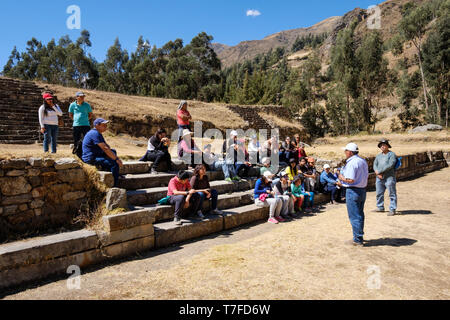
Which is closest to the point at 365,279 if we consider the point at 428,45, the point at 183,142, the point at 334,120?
the point at 183,142

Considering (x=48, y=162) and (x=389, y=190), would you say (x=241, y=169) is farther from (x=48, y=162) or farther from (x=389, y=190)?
(x=48, y=162)

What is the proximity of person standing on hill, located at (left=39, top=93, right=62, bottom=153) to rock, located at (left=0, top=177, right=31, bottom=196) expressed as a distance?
2.19 meters

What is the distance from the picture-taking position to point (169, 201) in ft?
17.6

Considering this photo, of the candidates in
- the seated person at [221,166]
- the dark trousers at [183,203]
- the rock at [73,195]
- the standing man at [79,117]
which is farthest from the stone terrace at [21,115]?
the dark trousers at [183,203]

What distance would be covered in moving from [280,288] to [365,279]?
1148 mm

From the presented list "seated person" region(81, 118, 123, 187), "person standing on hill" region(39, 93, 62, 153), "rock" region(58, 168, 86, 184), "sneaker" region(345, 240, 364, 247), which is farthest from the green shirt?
"sneaker" region(345, 240, 364, 247)

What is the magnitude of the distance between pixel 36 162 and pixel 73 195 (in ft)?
2.47

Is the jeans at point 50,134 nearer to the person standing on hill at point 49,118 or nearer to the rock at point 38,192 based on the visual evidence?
the person standing on hill at point 49,118

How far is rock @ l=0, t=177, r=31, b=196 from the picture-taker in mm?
4070

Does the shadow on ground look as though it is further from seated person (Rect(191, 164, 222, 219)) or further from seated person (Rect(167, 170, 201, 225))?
seated person (Rect(167, 170, 201, 225))

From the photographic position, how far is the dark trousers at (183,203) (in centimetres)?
510

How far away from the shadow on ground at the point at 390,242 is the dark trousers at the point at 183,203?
10.1ft

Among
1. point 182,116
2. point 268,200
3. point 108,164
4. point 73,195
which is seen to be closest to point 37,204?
point 73,195

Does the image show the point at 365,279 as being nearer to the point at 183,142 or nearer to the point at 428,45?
the point at 183,142
